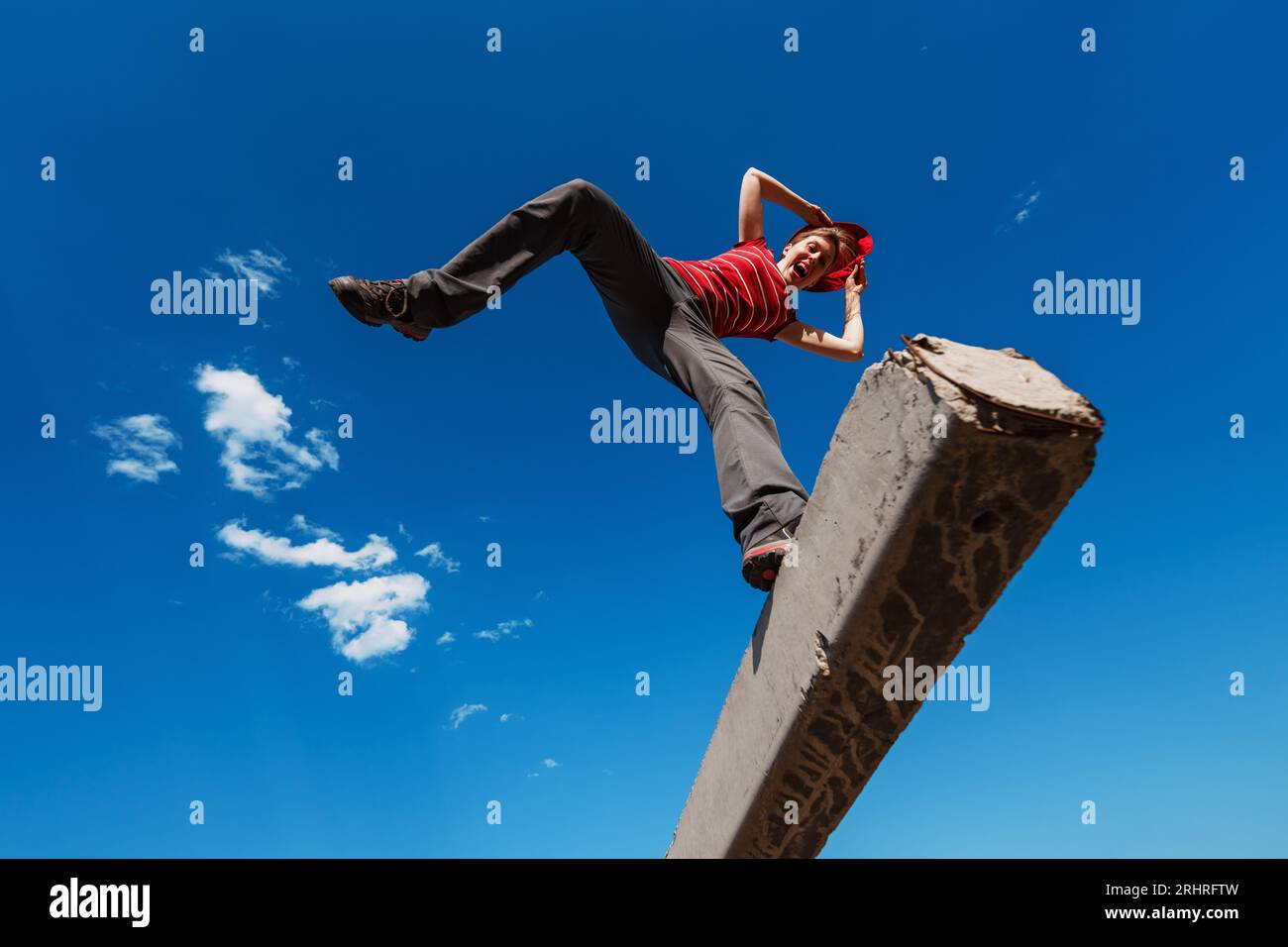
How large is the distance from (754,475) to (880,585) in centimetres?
78

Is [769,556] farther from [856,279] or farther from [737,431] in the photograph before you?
[856,279]

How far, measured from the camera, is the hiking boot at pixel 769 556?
7.21ft

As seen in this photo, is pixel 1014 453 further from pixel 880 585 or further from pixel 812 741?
pixel 812 741

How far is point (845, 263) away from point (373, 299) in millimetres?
2546

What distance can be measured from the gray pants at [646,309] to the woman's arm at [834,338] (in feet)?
2.20

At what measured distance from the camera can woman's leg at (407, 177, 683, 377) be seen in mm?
2604

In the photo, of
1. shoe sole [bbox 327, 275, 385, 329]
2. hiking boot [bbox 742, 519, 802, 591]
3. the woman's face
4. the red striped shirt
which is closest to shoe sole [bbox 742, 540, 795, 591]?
hiking boot [bbox 742, 519, 802, 591]

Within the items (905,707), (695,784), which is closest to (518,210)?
(905,707)

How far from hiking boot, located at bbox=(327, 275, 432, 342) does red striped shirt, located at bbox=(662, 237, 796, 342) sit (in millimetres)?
1236

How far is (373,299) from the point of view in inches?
99.8

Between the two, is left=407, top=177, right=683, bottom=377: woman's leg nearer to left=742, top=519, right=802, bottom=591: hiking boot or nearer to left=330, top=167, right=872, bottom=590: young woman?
left=330, top=167, right=872, bottom=590: young woman

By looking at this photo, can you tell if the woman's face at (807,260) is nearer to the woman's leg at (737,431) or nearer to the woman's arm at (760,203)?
the woman's arm at (760,203)
